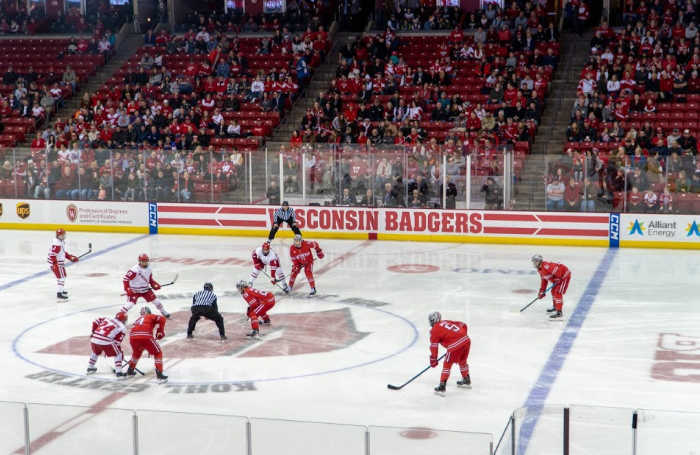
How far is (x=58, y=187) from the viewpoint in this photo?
2752cm

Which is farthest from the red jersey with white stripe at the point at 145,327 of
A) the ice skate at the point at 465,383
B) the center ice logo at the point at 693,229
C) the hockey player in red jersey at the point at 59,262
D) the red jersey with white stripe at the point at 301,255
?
the center ice logo at the point at 693,229

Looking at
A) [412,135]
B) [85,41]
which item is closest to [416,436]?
[412,135]

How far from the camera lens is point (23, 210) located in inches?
1095

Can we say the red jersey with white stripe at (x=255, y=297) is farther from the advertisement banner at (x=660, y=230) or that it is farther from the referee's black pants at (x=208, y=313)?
the advertisement banner at (x=660, y=230)

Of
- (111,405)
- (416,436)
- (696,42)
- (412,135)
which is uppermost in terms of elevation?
(696,42)

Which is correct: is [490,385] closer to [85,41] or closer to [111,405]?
[111,405]

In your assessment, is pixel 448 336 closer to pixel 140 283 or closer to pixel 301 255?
pixel 140 283

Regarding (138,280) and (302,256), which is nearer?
(138,280)

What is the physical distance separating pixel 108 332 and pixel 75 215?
14954 mm

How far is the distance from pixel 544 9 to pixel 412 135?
908cm

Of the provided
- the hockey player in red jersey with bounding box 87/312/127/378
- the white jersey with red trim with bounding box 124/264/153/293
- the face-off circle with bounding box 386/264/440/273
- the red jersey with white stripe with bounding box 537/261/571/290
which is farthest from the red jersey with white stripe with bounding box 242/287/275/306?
the face-off circle with bounding box 386/264/440/273

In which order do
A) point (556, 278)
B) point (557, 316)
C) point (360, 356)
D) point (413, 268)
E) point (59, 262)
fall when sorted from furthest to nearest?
point (413, 268)
point (59, 262)
point (557, 316)
point (556, 278)
point (360, 356)

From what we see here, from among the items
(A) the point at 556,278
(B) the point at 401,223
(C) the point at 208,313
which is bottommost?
(C) the point at 208,313

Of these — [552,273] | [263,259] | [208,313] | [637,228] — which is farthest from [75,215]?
[552,273]
